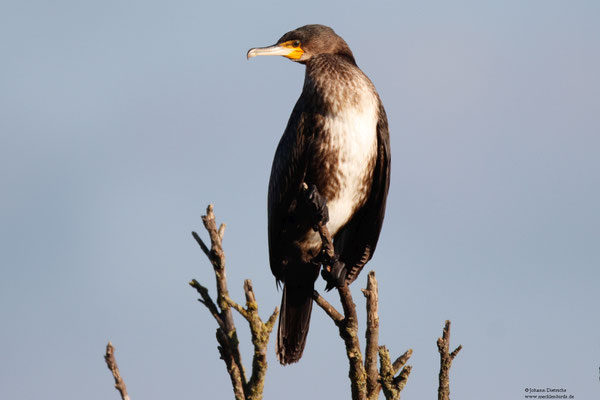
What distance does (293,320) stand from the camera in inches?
241

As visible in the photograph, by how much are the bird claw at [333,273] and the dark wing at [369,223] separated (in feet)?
1.48

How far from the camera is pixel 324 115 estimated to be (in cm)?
579

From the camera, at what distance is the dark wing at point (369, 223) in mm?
6031

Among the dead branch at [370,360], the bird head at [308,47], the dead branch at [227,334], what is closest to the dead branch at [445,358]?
the dead branch at [370,360]

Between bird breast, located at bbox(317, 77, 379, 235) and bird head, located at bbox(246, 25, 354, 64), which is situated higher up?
bird head, located at bbox(246, 25, 354, 64)

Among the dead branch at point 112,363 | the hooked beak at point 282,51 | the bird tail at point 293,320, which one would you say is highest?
the hooked beak at point 282,51

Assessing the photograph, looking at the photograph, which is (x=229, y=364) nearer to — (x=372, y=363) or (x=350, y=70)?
(x=372, y=363)

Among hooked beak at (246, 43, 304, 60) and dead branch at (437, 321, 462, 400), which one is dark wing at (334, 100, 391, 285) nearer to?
hooked beak at (246, 43, 304, 60)

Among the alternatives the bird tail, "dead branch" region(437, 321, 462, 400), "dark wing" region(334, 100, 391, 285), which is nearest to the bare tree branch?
"dead branch" region(437, 321, 462, 400)

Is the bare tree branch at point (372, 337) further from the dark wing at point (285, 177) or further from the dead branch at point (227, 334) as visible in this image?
the dark wing at point (285, 177)

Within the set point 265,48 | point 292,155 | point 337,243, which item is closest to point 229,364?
point 292,155

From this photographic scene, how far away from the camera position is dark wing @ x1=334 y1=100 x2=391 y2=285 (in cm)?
603

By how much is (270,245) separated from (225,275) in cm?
299

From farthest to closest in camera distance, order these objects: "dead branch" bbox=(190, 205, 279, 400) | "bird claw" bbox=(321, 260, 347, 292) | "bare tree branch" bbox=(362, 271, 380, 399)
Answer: "bird claw" bbox=(321, 260, 347, 292)
"bare tree branch" bbox=(362, 271, 380, 399)
"dead branch" bbox=(190, 205, 279, 400)
